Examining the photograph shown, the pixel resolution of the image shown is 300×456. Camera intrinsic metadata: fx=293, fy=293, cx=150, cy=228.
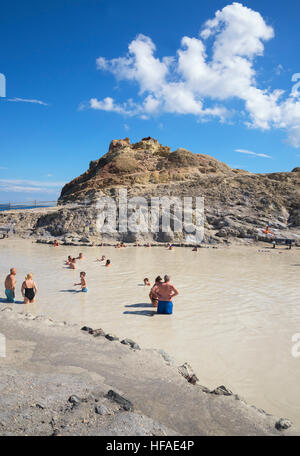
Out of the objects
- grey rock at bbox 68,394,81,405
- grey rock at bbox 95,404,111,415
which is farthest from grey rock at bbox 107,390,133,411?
grey rock at bbox 68,394,81,405

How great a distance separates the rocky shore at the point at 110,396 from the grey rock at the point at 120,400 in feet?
0.04

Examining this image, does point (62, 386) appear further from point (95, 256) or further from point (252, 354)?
point (95, 256)

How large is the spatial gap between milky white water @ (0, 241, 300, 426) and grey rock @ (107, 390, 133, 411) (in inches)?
57.2

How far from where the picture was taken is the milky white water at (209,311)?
180 inches

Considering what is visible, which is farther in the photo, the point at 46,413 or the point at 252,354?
the point at 252,354

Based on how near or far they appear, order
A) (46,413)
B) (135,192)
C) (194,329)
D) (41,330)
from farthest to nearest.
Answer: (135,192), (194,329), (41,330), (46,413)

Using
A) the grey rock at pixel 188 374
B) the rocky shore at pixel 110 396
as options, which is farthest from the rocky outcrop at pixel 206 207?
the grey rock at pixel 188 374

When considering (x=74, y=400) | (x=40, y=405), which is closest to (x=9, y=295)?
(x=40, y=405)

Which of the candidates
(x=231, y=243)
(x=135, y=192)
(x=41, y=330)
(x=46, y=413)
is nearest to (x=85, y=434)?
(x=46, y=413)

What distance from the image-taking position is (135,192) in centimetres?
2797

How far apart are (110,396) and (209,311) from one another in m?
4.46

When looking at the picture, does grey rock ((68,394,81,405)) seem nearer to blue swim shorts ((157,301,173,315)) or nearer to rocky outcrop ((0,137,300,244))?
blue swim shorts ((157,301,173,315))

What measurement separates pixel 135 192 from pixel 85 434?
25.7 meters

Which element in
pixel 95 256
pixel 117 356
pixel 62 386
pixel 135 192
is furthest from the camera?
pixel 135 192
